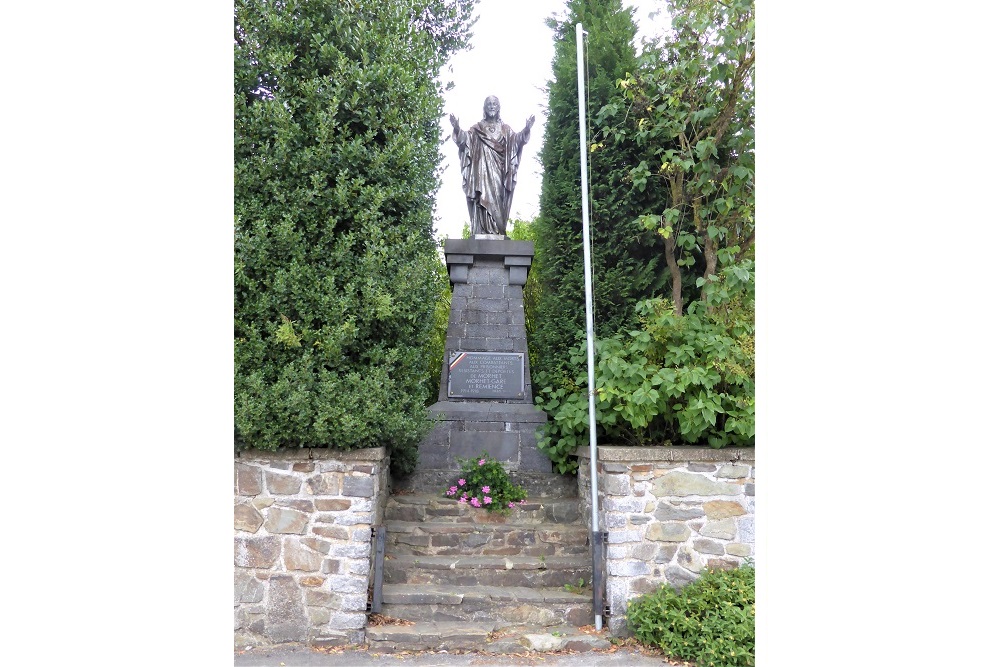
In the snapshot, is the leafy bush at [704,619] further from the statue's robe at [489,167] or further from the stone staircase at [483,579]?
the statue's robe at [489,167]

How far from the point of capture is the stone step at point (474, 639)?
415 cm

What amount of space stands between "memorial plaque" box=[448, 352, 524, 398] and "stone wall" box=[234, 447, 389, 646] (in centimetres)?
222

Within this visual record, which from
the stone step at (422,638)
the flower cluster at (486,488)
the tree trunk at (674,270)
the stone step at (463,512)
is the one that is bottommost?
the stone step at (422,638)

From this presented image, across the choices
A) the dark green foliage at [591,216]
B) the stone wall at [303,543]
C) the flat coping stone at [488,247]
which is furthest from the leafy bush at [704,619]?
the flat coping stone at [488,247]

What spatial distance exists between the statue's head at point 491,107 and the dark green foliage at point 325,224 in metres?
2.63

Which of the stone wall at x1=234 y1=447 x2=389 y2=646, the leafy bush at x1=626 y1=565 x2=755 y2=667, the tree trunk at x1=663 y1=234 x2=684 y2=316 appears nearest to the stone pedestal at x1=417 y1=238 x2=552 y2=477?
the tree trunk at x1=663 y1=234 x2=684 y2=316

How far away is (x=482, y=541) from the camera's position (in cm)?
490

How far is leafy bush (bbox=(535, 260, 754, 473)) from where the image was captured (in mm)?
4504

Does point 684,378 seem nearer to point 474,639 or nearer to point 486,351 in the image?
point 474,639

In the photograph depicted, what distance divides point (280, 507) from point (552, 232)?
3.79 metres

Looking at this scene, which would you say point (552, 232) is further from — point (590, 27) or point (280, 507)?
point (280, 507)

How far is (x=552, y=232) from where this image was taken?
6793mm

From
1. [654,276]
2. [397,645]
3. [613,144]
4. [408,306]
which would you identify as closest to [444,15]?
[613,144]

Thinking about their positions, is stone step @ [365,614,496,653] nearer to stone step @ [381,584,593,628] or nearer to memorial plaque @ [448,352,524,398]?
stone step @ [381,584,593,628]
